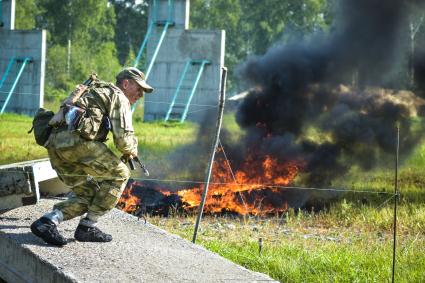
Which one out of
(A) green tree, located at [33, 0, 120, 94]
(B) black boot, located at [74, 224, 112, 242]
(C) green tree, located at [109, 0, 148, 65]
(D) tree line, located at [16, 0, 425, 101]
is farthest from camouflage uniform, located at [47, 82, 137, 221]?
(C) green tree, located at [109, 0, 148, 65]

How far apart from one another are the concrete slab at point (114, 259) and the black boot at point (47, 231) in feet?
0.20

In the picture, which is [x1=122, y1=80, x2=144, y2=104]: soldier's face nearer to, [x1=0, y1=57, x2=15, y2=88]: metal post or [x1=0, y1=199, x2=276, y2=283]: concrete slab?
[x1=0, y1=199, x2=276, y2=283]: concrete slab

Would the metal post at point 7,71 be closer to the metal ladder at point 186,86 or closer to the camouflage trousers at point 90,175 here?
the metal ladder at point 186,86

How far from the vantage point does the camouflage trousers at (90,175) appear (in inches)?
210

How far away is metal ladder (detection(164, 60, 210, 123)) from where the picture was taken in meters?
24.3

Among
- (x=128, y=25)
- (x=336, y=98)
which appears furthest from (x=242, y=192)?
(x=128, y=25)

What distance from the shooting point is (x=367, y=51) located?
42.1 ft

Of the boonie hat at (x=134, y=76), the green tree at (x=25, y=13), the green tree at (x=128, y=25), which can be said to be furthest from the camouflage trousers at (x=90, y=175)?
the green tree at (x=128, y=25)

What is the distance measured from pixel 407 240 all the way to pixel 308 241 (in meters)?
0.99

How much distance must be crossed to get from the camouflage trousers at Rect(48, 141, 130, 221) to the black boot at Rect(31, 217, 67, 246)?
6.7 inches

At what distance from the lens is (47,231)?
5.23 metres

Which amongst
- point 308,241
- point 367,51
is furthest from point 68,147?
point 367,51

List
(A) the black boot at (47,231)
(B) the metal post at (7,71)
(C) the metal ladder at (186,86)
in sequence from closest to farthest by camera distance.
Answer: (A) the black boot at (47,231) → (C) the metal ladder at (186,86) → (B) the metal post at (7,71)

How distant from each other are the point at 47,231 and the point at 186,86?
19569 mm
